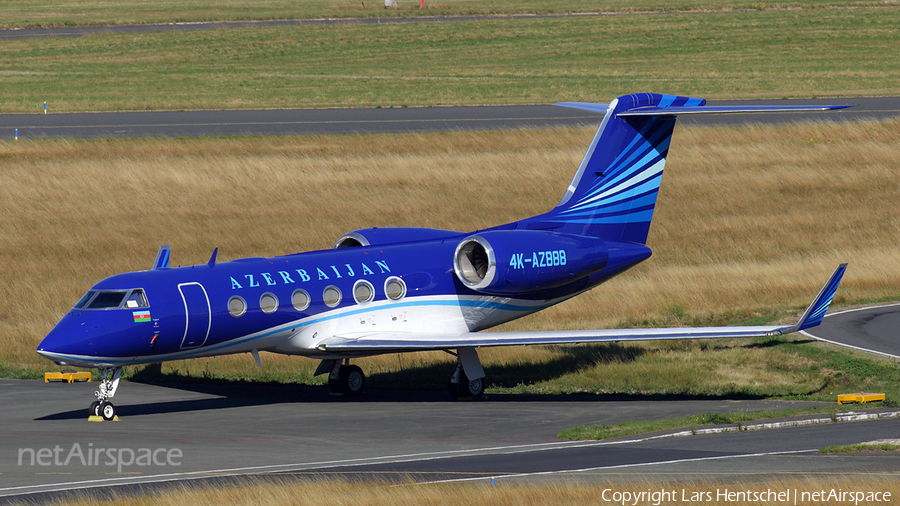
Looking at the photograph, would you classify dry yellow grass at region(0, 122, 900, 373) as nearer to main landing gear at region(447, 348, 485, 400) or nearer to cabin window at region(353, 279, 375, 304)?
main landing gear at region(447, 348, 485, 400)

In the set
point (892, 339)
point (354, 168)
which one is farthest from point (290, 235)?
point (892, 339)

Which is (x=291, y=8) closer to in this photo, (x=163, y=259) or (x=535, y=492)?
(x=163, y=259)

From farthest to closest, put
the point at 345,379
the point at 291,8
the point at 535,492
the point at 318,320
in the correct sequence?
1. the point at 291,8
2. the point at 345,379
3. the point at 318,320
4. the point at 535,492

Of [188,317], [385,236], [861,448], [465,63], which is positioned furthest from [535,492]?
[465,63]

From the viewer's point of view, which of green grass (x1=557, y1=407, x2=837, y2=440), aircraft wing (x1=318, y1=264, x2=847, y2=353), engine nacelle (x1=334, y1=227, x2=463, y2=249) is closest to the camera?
green grass (x1=557, y1=407, x2=837, y2=440)

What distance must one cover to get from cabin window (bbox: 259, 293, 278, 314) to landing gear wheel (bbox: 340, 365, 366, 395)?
3094 millimetres

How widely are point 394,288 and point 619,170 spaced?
720 cm

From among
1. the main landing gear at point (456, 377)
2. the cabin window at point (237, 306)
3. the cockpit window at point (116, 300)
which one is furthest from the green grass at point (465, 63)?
the cockpit window at point (116, 300)

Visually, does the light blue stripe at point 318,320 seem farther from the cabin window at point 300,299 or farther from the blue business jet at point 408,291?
the cabin window at point 300,299

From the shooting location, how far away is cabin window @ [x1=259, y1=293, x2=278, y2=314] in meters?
22.5

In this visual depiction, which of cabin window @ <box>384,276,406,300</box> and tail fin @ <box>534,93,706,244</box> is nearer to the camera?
cabin window @ <box>384,276,406,300</box>

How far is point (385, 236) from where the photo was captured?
26.8 metres

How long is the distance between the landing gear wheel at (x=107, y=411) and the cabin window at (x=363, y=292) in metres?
5.54

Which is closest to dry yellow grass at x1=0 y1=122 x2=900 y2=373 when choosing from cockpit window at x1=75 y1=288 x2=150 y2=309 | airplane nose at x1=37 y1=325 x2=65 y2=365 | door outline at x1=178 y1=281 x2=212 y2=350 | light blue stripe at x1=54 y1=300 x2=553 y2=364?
light blue stripe at x1=54 y1=300 x2=553 y2=364
